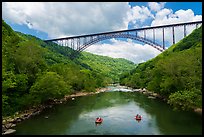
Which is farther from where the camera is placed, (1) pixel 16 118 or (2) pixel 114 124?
(1) pixel 16 118

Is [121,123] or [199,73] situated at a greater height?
[199,73]

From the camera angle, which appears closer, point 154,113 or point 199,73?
point 199,73

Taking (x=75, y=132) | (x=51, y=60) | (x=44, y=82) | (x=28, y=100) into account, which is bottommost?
(x=75, y=132)

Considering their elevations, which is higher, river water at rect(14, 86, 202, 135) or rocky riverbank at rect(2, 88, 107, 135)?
rocky riverbank at rect(2, 88, 107, 135)

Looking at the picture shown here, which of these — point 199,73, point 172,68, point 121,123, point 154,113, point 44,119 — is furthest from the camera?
point 172,68

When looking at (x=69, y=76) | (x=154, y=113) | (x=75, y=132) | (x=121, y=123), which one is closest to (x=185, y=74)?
(x=154, y=113)

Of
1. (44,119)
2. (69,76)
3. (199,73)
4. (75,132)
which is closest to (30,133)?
(75,132)

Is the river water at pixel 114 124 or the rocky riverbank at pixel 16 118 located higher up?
the rocky riverbank at pixel 16 118

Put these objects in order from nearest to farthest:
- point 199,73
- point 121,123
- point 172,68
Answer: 1. point 121,123
2. point 199,73
3. point 172,68

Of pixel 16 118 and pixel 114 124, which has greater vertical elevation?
pixel 16 118

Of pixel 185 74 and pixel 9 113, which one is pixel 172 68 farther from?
pixel 9 113
